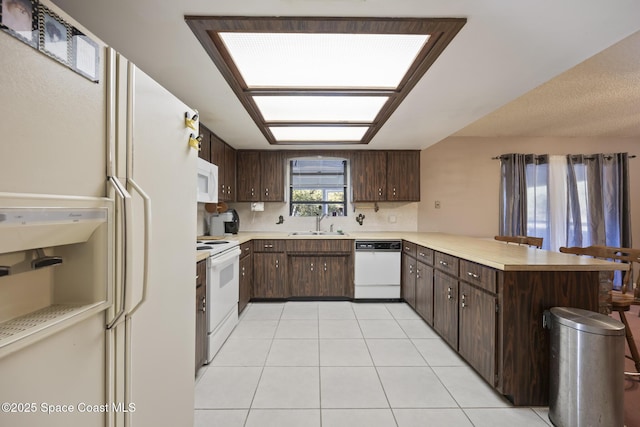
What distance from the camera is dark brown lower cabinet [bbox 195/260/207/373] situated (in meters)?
1.94

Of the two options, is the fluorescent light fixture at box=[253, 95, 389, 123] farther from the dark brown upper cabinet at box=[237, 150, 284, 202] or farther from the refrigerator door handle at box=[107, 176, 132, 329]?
the refrigerator door handle at box=[107, 176, 132, 329]

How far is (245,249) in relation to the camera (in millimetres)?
3303

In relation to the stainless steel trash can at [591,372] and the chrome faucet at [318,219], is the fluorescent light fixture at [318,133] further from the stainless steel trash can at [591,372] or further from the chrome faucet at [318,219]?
the stainless steel trash can at [591,372]

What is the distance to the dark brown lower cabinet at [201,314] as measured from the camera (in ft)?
6.37

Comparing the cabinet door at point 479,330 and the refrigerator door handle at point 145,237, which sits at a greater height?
the refrigerator door handle at point 145,237

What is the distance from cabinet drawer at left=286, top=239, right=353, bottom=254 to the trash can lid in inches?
89.9

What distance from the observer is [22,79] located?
0.58m

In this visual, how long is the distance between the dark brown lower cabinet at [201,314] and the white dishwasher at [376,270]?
2.05m

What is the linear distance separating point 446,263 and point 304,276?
1850 millimetres

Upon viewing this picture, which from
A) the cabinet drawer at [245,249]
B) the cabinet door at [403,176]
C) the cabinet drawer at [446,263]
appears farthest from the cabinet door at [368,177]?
the cabinet drawer at [245,249]

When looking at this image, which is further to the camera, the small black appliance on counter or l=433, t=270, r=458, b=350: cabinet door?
the small black appliance on counter

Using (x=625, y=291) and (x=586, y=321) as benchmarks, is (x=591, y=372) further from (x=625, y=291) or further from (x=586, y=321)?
(x=625, y=291)

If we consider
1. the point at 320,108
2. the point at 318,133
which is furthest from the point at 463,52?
the point at 318,133

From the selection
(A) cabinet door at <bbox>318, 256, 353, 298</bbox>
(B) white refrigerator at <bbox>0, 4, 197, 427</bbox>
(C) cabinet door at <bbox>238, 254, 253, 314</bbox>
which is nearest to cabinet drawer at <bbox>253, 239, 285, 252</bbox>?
(C) cabinet door at <bbox>238, 254, 253, 314</bbox>
